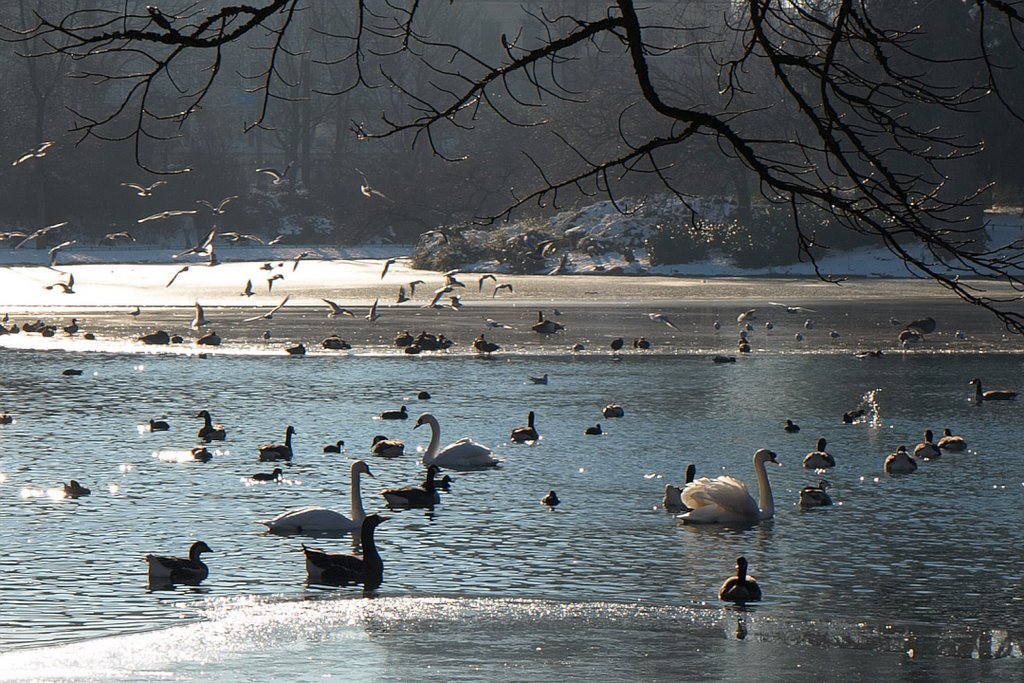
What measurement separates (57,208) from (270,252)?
10993 mm

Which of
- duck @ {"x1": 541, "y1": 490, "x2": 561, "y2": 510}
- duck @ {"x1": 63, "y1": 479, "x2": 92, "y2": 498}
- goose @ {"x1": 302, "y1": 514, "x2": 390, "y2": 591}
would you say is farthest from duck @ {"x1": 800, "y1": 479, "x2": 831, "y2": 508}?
duck @ {"x1": 63, "y1": 479, "x2": 92, "y2": 498}

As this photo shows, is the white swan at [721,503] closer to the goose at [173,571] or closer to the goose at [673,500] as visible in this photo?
the goose at [673,500]

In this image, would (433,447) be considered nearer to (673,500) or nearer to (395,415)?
(395,415)

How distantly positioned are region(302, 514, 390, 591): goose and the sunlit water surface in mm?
164

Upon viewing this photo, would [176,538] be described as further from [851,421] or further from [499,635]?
[851,421]

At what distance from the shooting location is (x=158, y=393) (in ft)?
82.5

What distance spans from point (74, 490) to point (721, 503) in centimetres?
680

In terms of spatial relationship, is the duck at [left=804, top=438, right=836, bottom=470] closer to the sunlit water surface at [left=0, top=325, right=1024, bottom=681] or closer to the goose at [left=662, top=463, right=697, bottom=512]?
the sunlit water surface at [left=0, top=325, right=1024, bottom=681]

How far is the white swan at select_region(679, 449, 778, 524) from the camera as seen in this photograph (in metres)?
14.7

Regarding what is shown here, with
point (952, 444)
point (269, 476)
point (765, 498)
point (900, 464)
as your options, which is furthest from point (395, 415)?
point (765, 498)

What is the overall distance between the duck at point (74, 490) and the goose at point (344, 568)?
4.16 metres

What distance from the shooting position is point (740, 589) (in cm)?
1177

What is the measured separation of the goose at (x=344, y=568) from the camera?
12.4 meters

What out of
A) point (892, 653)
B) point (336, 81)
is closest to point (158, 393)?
point (892, 653)
